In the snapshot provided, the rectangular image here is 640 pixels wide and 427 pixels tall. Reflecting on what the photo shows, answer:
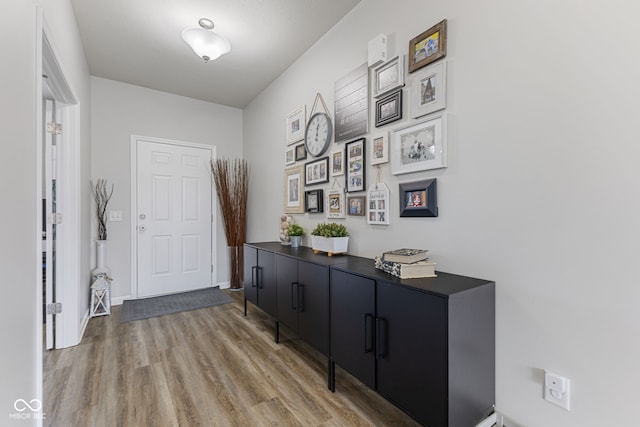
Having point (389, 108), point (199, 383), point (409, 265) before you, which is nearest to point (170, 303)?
point (199, 383)

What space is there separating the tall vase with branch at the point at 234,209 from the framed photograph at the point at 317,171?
1574mm

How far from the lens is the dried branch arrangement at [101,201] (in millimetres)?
3312

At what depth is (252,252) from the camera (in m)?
2.89

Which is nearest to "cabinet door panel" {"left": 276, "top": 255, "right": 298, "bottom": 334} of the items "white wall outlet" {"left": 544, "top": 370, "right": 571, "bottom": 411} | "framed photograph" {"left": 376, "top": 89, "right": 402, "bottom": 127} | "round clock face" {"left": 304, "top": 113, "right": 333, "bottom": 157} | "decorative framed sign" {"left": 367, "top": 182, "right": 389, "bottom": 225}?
"decorative framed sign" {"left": 367, "top": 182, "right": 389, "bottom": 225}

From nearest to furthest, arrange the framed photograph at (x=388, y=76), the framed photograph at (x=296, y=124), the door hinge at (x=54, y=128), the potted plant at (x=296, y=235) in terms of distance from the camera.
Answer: the framed photograph at (x=388, y=76), the door hinge at (x=54, y=128), the potted plant at (x=296, y=235), the framed photograph at (x=296, y=124)

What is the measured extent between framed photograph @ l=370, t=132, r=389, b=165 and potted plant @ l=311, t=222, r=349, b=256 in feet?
1.84

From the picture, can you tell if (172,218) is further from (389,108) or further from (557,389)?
(557,389)

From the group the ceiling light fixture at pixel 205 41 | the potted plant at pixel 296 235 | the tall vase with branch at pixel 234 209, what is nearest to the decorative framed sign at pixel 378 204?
the potted plant at pixel 296 235

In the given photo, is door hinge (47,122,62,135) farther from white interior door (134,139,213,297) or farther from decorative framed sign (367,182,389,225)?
decorative framed sign (367,182,389,225)

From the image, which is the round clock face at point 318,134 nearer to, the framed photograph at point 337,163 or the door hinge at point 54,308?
the framed photograph at point 337,163

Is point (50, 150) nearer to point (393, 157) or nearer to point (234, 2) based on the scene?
→ point (234, 2)

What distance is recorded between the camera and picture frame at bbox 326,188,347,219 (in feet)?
7.77

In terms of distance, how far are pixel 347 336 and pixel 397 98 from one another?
1.49 m

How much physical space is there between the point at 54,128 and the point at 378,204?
8.66 ft
